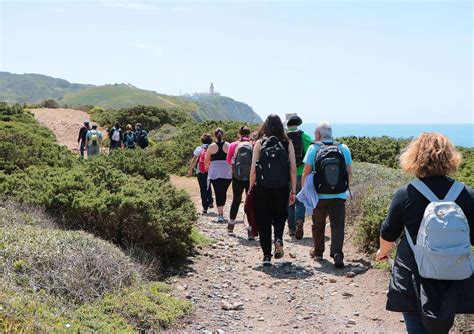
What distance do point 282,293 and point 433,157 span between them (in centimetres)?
340

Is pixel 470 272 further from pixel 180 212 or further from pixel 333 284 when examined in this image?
pixel 180 212

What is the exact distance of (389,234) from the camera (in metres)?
3.85

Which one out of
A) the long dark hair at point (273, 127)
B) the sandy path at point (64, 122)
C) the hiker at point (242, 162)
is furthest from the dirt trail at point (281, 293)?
the sandy path at point (64, 122)

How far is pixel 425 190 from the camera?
3.62 meters

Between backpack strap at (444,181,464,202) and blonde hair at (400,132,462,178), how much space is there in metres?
0.12

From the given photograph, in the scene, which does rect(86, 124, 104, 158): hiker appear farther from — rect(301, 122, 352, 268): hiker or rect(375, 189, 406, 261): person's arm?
rect(375, 189, 406, 261): person's arm

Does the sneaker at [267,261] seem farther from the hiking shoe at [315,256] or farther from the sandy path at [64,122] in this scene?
the sandy path at [64,122]

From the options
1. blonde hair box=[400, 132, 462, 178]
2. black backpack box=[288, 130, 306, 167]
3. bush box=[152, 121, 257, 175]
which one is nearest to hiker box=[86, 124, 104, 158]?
bush box=[152, 121, 257, 175]

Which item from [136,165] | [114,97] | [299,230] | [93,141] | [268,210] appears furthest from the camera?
[114,97]

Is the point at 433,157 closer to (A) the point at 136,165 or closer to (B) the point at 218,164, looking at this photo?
(A) the point at 136,165

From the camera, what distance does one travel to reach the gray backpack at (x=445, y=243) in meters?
3.42

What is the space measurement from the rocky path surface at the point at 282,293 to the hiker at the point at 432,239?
83.0 inches

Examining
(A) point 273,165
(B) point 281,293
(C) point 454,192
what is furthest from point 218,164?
(C) point 454,192

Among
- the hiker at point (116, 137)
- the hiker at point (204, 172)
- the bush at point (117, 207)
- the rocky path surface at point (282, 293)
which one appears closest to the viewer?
the rocky path surface at point (282, 293)
